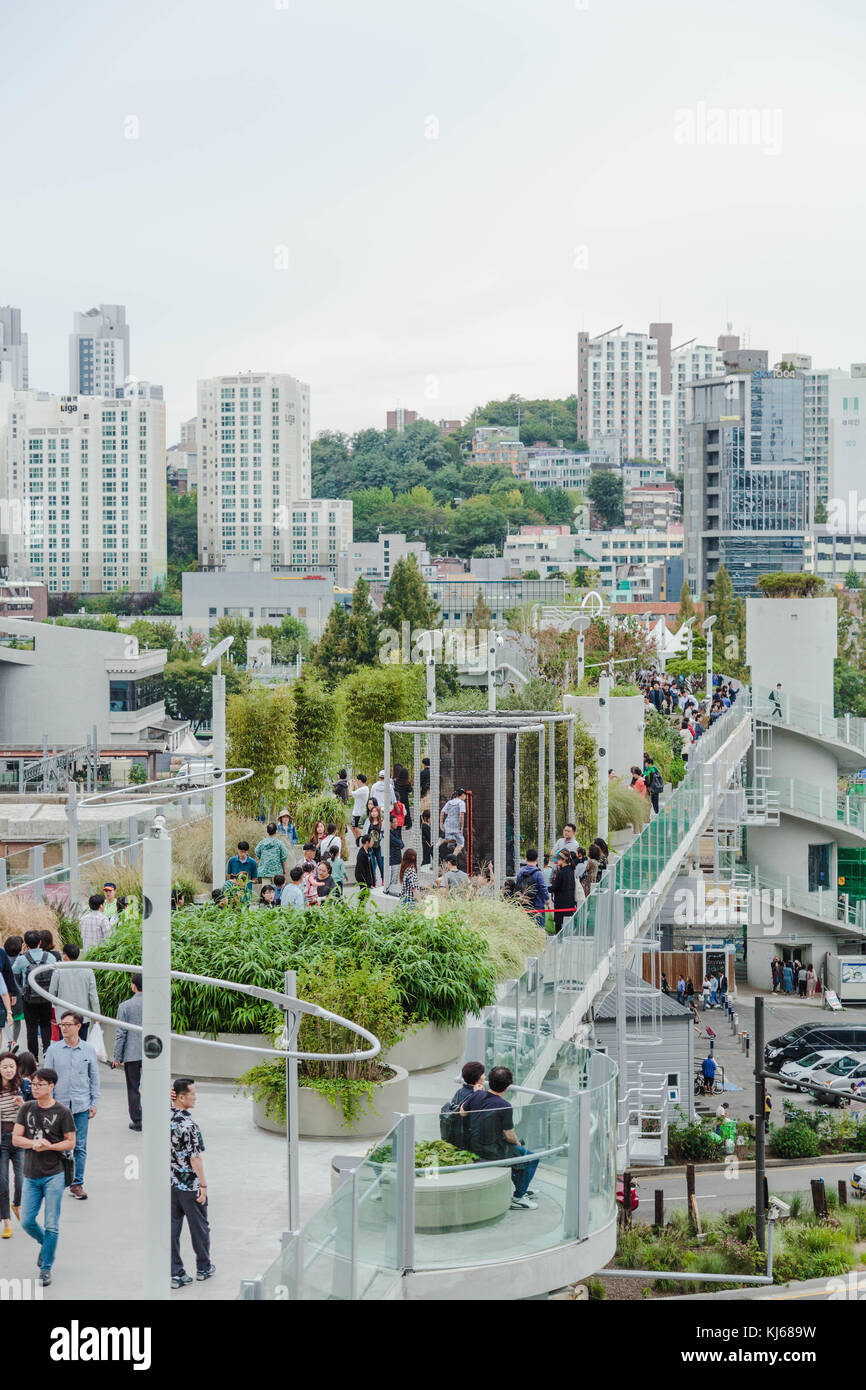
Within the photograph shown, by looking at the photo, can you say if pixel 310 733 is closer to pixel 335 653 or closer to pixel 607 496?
pixel 335 653

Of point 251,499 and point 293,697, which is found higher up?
point 251,499

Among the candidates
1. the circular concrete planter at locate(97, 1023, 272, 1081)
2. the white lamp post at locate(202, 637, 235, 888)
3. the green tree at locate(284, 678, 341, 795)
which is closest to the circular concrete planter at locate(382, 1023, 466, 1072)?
the circular concrete planter at locate(97, 1023, 272, 1081)

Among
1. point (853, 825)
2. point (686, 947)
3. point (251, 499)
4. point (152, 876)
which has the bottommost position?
point (686, 947)

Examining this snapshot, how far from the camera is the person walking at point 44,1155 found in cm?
837

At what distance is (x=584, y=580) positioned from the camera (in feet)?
424

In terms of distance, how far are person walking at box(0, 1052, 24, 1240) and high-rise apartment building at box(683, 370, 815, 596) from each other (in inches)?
5056

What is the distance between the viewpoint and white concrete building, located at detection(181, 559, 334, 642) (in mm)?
128375

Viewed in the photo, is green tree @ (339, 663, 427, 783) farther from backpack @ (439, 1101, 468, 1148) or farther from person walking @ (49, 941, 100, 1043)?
backpack @ (439, 1101, 468, 1148)

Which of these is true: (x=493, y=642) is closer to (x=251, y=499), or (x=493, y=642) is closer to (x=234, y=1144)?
(x=234, y=1144)

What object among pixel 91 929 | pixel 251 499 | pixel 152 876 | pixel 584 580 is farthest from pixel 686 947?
pixel 251 499

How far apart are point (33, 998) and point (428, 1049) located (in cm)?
338

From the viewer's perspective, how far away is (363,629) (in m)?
70.4

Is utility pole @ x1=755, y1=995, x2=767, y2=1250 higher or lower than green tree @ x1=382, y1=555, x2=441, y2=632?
lower
